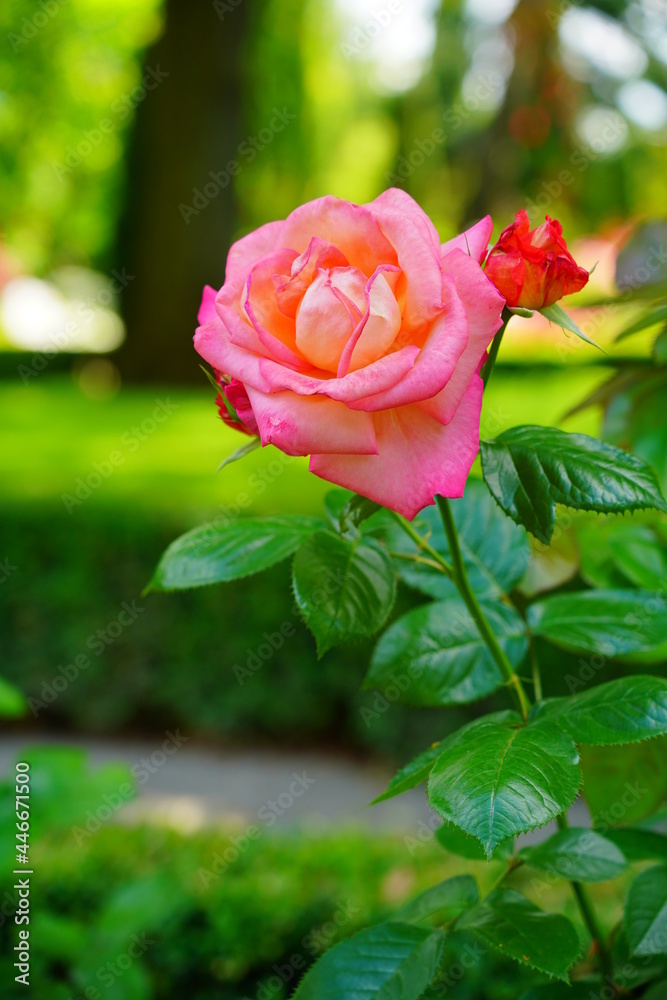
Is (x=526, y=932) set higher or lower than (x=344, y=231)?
lower

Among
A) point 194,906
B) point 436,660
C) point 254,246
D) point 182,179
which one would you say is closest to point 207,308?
point 254,246

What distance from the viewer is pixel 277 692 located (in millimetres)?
3666

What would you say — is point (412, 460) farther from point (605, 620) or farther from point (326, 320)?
point (605, 620)

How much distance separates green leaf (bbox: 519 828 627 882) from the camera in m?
0.70

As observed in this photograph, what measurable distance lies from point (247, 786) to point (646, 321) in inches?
117

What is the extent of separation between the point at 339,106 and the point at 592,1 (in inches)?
866

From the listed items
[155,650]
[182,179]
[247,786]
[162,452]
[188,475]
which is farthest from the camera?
[182,179]

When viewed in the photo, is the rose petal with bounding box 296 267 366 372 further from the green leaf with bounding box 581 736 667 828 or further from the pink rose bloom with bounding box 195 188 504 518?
the green leaf with bounding box 581 736 667 828

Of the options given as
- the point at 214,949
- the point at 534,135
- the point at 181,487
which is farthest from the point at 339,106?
the point at 214,949

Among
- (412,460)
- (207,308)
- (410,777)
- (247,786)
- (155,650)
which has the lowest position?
(247,786)

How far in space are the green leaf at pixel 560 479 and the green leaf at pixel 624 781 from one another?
1.31ft

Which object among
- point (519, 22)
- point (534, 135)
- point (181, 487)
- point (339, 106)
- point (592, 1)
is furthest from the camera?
point (339, 106)

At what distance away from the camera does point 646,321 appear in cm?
88

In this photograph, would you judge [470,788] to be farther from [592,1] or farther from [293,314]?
[592,1]
